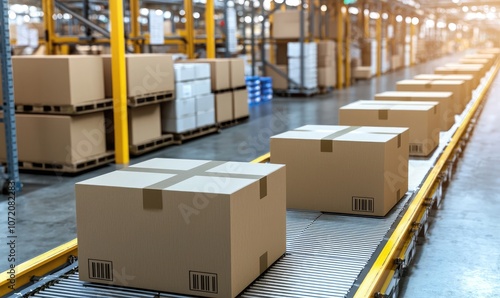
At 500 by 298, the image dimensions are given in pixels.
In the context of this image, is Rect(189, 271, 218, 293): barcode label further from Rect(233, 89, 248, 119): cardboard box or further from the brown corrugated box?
Rect(233, 89, 248, 119): cardboard box

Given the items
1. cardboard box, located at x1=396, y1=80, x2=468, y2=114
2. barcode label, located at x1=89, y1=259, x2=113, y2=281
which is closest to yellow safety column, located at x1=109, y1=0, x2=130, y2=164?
cardboard box, located at x1=396, y1=80, x2=468, y2=114

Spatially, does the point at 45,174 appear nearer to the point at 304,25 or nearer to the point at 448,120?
the point at 448,120

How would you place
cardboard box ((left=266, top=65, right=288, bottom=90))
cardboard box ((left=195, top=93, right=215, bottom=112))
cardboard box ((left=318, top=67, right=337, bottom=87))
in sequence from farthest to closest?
cardboard box ((left=318, top=67, right=337, bottom=87)) < cardboard box ((left=266, top=65, right=288, bottom=90)) < cardboard box ((left=195, top=93, right=215, bottom=112))

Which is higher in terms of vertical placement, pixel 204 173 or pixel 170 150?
pixel 204 173

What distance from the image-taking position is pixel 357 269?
9.87ft

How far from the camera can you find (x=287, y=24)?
15.8 m

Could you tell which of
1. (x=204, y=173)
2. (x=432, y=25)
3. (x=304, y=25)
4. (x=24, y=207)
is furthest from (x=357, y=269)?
(x=432, y=25)

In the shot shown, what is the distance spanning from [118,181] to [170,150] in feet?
18.7

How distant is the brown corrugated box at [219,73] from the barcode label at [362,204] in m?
6.43

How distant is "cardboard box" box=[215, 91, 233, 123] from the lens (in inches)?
400

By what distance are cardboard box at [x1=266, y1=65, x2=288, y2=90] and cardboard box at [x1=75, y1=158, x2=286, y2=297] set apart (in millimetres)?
13279

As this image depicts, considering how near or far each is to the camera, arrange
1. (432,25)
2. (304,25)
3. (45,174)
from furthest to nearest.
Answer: (432,25), (304,25), (45,174)

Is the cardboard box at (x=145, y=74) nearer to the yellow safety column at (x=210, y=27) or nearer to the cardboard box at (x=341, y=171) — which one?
the yellow safety column at (x=210, y=27)

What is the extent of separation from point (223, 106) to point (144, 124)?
237 cm
